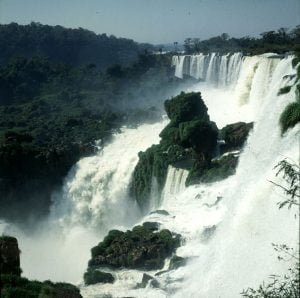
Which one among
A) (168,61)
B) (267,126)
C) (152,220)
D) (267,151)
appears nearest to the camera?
(267,151)

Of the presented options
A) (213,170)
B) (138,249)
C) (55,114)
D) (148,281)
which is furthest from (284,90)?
(55,114)

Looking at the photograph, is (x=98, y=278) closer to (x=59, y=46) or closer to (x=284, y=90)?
(x=284, y=90)

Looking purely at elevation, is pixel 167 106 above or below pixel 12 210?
above

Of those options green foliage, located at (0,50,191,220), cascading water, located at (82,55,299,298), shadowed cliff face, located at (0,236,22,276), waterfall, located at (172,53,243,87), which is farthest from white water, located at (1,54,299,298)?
shadowed cliff face, located at (0,236,22,276)

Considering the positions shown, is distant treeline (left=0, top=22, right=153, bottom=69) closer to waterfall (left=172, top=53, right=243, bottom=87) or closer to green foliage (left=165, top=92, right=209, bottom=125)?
waterfall (left=172, top=53, right=243, bottom=87)

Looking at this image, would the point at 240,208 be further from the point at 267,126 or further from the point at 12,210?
the point at 12,210

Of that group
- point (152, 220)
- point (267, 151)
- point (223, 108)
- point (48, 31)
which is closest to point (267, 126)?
point (267, 151)
